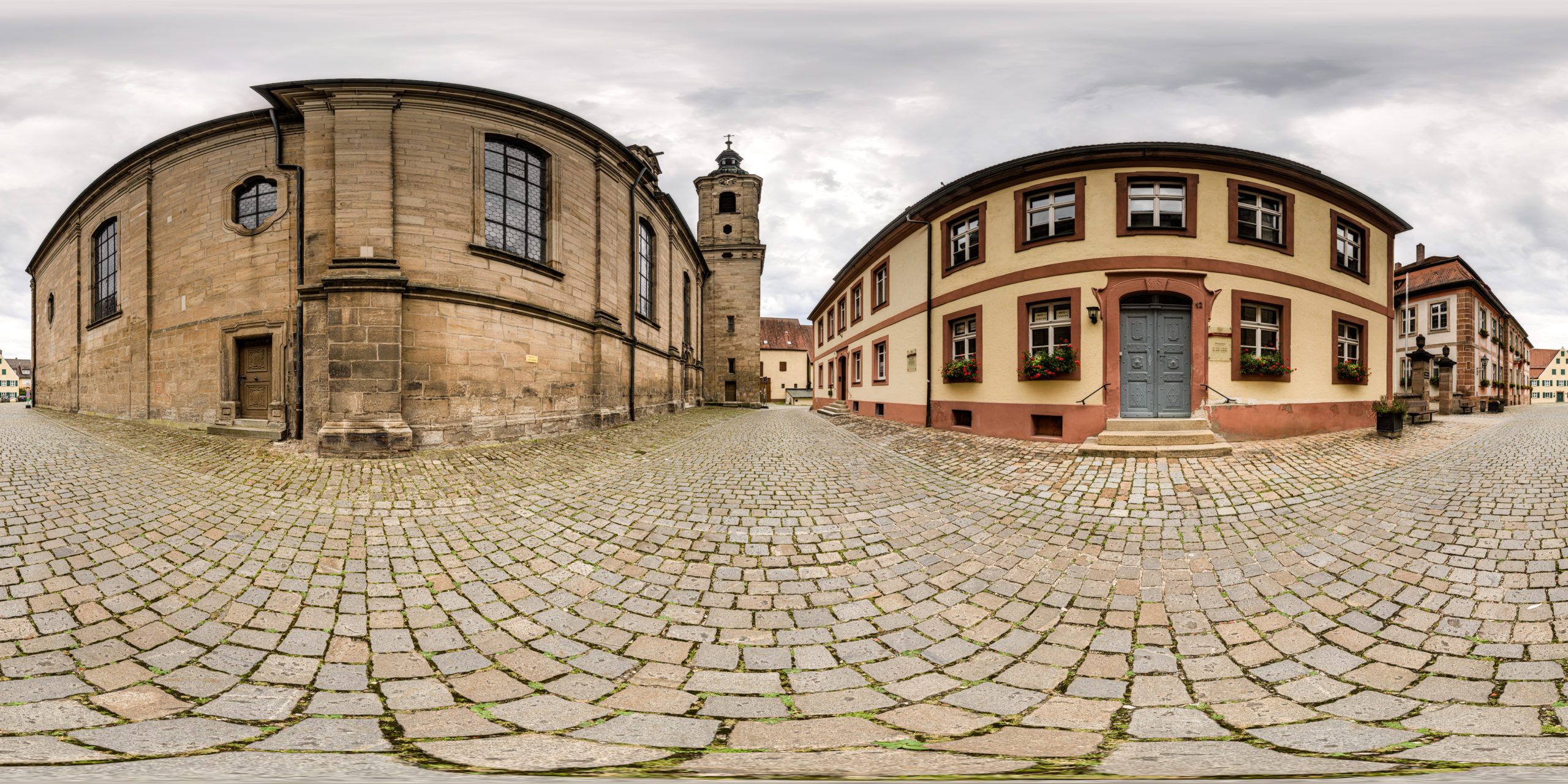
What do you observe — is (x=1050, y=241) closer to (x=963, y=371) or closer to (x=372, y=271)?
(x=963, y=371)

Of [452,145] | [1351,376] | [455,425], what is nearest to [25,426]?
[455,425]

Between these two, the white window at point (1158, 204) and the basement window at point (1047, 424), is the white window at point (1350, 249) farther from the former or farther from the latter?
the basement window at point (1047, 424)

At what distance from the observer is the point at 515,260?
10.2 metres

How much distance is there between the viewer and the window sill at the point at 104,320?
13.7m

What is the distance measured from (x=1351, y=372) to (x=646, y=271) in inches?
702

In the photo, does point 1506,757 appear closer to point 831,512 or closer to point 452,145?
point 831,512

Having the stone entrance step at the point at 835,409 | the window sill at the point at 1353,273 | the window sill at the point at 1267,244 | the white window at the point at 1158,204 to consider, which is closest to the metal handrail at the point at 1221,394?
the window sill at the point at 1267,244

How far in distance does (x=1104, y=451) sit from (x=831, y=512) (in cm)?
523

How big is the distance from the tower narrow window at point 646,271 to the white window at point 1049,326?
10.7 meters

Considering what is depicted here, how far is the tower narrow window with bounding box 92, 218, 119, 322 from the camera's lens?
46.6 ft

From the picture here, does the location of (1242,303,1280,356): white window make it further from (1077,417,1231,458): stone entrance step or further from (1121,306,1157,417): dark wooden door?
(1077,417,1231,458): stone entrance step

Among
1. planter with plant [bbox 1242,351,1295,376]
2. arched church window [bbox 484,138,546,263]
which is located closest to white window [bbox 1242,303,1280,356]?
planter with plant [bbox 1242,351,1295,376]

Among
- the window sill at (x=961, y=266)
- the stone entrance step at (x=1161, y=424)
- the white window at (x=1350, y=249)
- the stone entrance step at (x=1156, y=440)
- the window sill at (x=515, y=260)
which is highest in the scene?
the white window at (x=1350, y=249)

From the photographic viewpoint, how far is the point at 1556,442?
8836 mm
